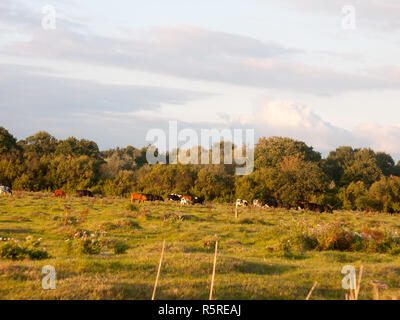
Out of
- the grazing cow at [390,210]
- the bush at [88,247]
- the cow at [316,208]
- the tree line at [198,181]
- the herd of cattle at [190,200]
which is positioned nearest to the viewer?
the bush at [88,247]

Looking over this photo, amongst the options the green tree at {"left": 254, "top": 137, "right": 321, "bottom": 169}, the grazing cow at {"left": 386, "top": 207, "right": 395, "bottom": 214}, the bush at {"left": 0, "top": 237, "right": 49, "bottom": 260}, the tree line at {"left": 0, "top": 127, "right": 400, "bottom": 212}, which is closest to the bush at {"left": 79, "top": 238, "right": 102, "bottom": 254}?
the bush at {"left": 0, "top": 237, "right": 49, "bottom": 260}

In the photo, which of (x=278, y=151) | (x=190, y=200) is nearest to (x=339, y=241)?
(x=190, y=200)

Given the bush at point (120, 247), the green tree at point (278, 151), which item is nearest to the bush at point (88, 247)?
the bush at point (120, 247)

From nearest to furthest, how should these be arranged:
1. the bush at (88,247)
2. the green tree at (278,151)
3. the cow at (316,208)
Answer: the bush at (88,247), the cow at (316,208), the green tree at (278,151)

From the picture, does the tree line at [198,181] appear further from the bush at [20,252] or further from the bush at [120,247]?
the bush at [20,252]

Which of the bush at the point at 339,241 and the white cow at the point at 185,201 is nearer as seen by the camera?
the bush at the point at 339,241

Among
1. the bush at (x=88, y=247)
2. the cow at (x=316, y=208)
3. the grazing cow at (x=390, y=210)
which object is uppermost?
the bush at (x=88, y=247)

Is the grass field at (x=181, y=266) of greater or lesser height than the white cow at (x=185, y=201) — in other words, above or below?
above

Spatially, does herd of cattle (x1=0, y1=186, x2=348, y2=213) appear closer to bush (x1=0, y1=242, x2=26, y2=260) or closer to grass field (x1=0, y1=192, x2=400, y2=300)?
grass field (x1=0, y1=192, x2=400, y2=300)
